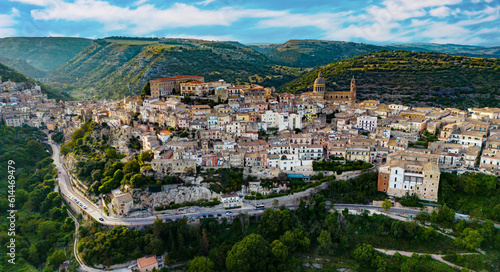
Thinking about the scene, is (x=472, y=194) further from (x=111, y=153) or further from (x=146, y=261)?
(x=111, y=153)

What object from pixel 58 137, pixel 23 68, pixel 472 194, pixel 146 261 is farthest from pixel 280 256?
pixel 23 68

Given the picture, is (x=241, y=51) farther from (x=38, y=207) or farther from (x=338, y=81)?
(x=38, y=207)

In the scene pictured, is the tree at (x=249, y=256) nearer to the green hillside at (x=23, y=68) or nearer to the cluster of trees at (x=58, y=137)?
the cluster of trees at (x=58, y=137)

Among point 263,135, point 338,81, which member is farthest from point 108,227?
point 338,81

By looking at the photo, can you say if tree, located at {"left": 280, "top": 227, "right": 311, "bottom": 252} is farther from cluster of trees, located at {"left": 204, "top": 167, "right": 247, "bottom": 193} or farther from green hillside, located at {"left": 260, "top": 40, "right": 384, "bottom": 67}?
green hillside, located at {"left": 260, "top": 40, "right": 384, "bottom": 67}

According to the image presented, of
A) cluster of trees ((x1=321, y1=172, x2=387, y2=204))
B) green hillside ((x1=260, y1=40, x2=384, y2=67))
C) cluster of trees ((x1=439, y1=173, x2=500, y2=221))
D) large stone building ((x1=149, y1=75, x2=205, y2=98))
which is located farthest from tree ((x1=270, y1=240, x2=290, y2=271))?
green hillside ((x1=260, y1=40, x2=384, y2=67))
